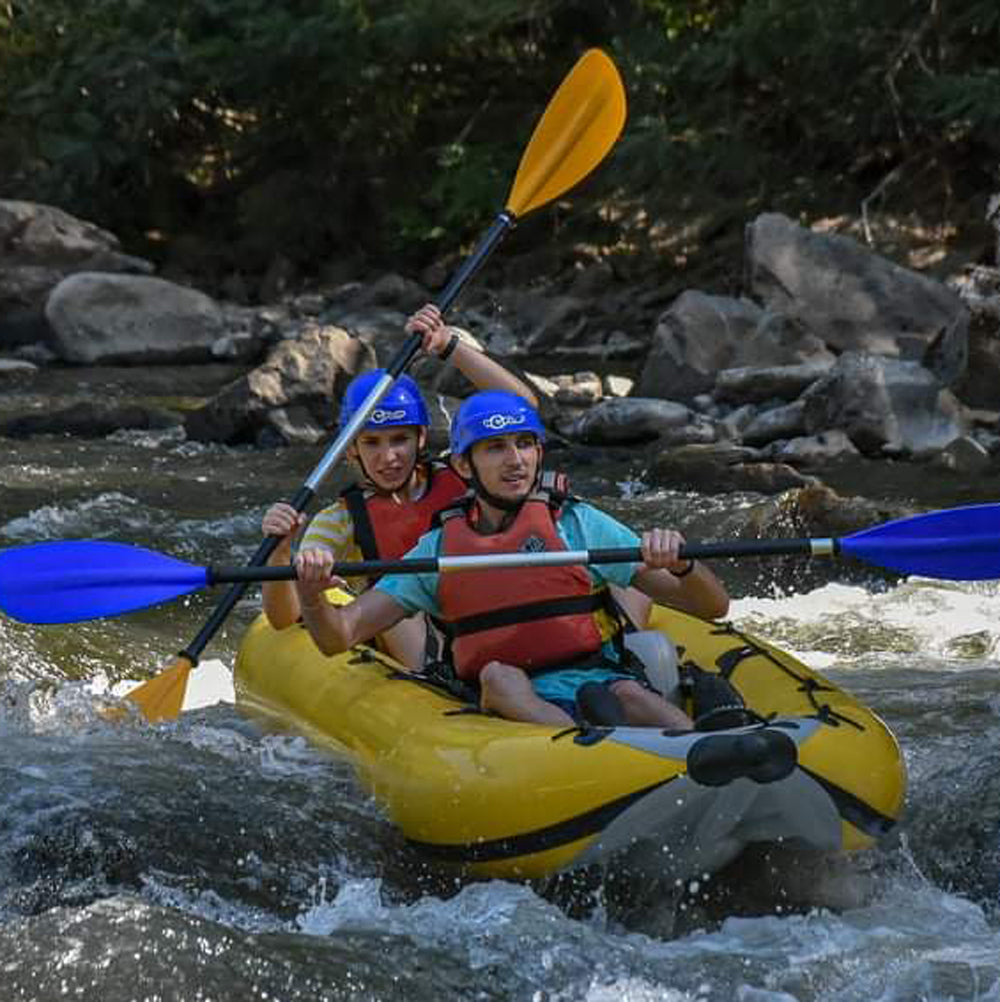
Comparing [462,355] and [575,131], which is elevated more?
[575,131]

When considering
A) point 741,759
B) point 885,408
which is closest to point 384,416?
point 741,759

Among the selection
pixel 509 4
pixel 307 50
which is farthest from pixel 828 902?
pixel 307 50

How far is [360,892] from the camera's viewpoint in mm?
3670

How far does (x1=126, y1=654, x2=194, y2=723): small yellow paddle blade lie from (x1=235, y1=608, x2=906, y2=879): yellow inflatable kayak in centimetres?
102

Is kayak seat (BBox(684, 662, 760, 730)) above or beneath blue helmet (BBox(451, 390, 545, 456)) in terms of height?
beneath

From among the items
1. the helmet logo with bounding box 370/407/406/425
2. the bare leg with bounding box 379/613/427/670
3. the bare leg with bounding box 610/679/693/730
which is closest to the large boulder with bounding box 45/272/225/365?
the helmet logo with bounding box 370/407/406/425

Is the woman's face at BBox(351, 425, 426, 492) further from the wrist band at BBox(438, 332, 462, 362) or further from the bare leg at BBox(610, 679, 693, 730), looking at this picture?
the bare leg at BBox(610, 679, 693, 730)

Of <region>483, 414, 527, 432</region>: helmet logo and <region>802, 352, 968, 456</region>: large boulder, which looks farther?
<region>802, 352, 968, 456</region>: large boulder

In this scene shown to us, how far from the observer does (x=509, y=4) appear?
1412 cm

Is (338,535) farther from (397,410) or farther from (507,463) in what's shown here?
(507,463)

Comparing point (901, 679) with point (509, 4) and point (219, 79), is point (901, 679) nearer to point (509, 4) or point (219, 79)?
point (509, 4)

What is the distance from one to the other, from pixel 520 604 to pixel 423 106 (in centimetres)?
1282

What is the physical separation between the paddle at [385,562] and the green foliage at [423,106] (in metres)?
7.53

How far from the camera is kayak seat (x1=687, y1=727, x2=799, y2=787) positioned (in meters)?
3.40
